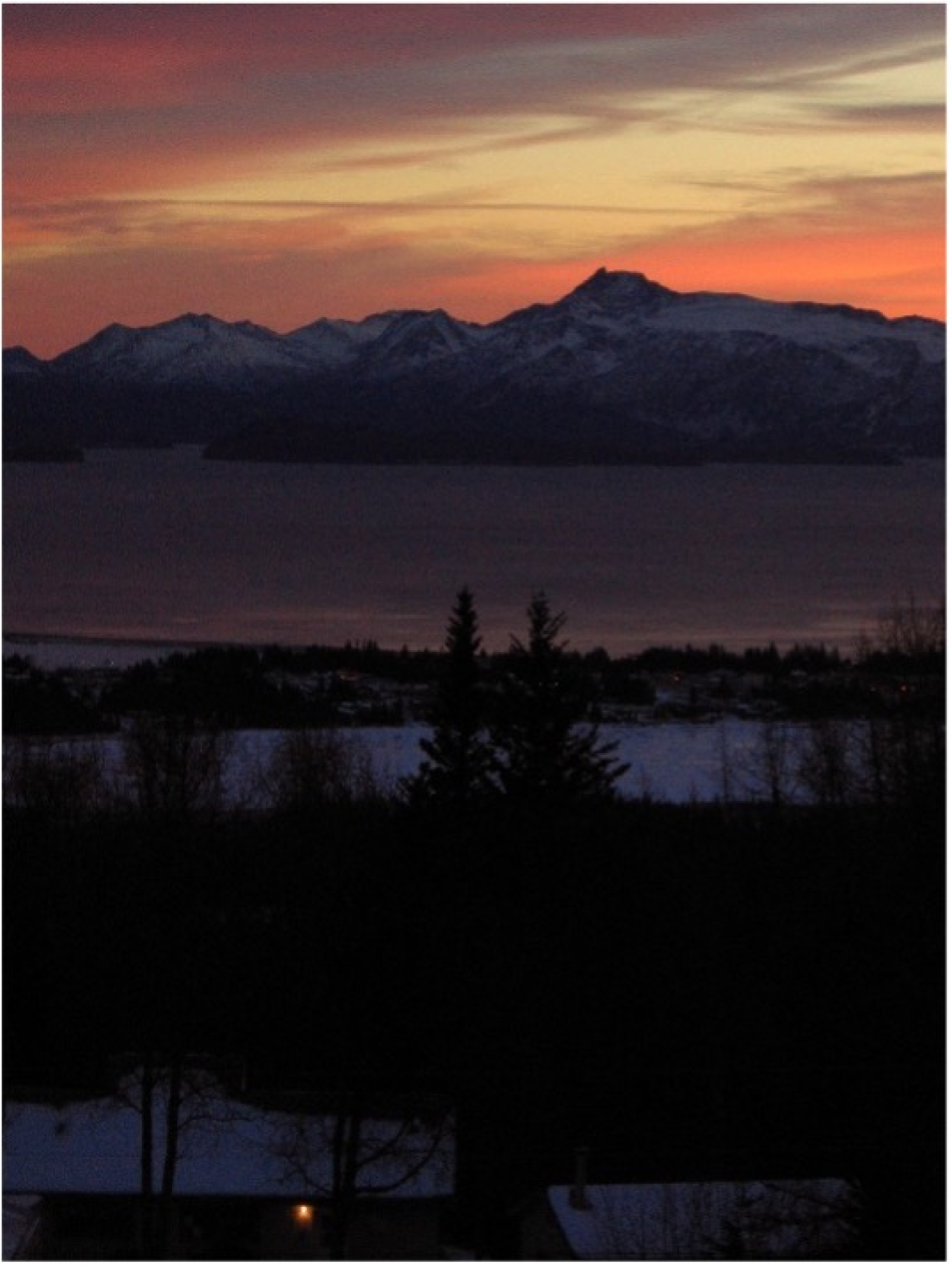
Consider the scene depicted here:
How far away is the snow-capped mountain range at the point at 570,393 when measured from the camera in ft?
422

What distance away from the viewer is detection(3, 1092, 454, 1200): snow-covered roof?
6.07m

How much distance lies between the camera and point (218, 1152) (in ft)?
20.7

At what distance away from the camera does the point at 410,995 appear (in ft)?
22.1

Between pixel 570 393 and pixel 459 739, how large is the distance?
15861 centimetres

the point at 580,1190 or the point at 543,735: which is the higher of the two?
the point at 543,735

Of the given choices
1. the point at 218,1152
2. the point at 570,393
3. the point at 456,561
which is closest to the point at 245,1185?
the point at 218,1152

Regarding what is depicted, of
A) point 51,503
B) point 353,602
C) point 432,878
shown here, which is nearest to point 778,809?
point 432,878

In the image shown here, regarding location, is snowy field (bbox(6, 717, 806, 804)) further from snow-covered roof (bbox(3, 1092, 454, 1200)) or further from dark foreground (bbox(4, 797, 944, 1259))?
snow-covered roof (bbox(3, 1092, 454, 1200))

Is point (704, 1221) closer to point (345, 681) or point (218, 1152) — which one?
point (218, 1152)

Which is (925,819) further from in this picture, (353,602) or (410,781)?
(353,602)

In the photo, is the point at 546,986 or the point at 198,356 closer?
the point at 546,986

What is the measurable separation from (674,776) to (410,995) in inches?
380

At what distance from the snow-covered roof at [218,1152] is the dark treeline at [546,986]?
21cm

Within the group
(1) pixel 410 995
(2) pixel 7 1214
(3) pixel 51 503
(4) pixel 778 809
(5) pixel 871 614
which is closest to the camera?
(2) pixel 7 1214
